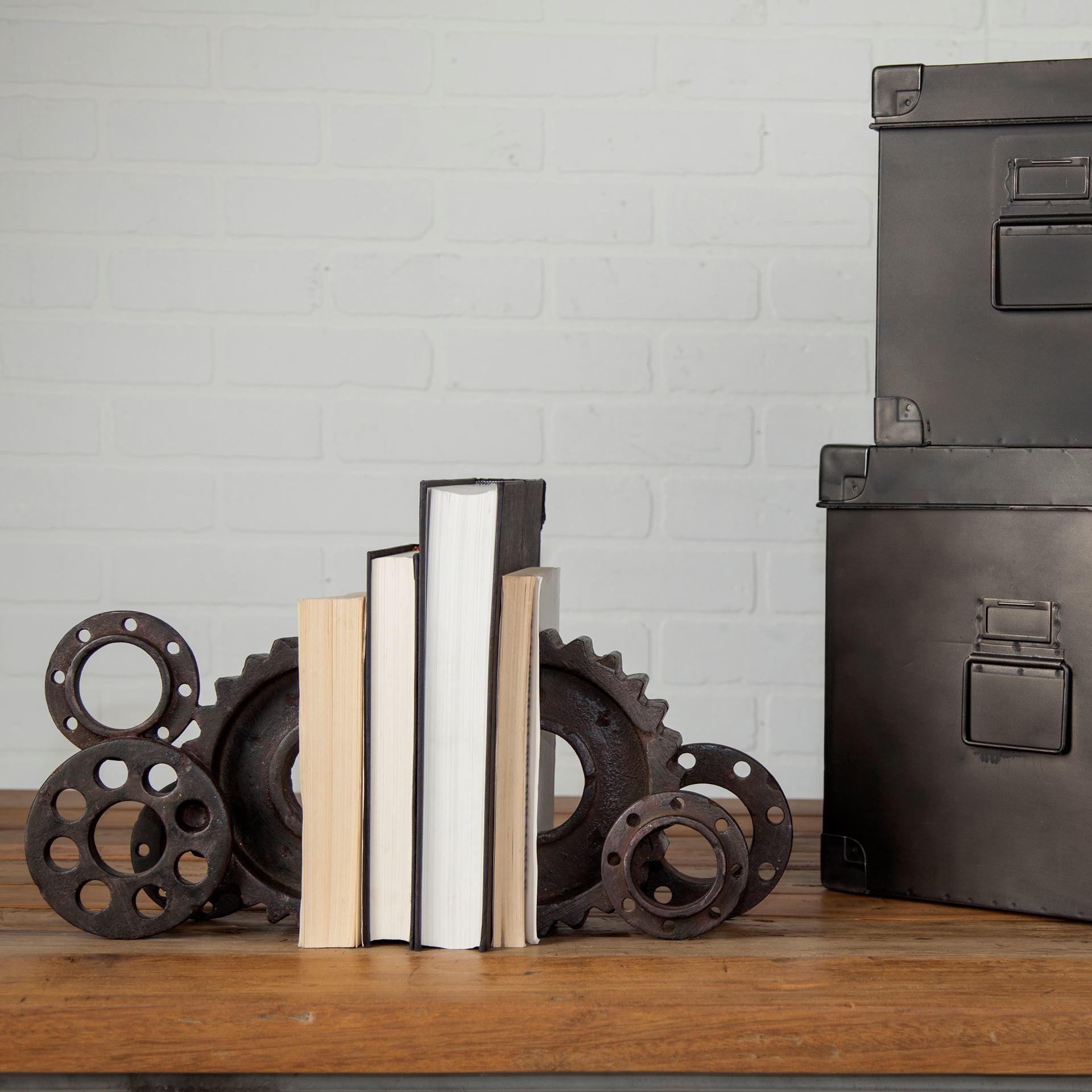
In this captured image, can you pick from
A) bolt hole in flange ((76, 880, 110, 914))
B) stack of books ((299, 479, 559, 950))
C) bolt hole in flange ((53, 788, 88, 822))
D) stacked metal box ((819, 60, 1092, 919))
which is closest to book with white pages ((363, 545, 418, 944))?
stack of books ((299, 479, 559, 950))

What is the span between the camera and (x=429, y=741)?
841 millimetres

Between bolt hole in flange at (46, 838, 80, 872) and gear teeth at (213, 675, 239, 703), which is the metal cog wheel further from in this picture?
bolt hole in flange at (46, 838, 80, 872)

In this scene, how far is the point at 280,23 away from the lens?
57.3 inches

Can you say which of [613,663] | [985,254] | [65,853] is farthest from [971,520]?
[65,853]

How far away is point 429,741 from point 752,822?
0.28m

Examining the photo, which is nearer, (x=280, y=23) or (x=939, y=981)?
(x=939, y=981)

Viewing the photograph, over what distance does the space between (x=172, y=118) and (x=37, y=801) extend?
97 cm

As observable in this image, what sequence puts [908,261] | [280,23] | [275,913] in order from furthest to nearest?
[280,23], [908,261], [275,913]

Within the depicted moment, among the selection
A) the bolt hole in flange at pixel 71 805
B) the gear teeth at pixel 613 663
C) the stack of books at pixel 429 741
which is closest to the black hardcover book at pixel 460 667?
the stack of books at pixel 429 741

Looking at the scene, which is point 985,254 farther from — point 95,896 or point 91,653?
point 95,896

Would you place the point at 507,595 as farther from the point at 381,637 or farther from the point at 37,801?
the point at 37,801

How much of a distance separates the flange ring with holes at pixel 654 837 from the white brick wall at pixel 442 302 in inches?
25.6

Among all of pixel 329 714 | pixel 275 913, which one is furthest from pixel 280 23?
pixel 275 913

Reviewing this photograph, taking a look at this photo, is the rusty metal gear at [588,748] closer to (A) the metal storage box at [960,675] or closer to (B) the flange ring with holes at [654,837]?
(B) the flange ring with holes at [654,837]
